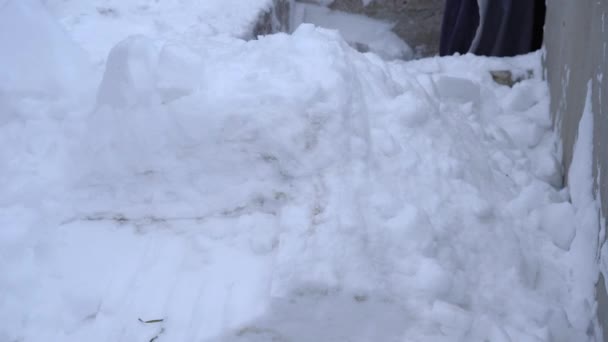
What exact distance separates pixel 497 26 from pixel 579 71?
5.75 ft

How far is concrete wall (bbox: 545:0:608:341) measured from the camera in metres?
1.61

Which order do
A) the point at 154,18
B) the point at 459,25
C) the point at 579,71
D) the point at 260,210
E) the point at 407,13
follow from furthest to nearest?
the point at 407,13
the point at 459,25
the point at 154,18
the point at 579,71
the point at 260,210

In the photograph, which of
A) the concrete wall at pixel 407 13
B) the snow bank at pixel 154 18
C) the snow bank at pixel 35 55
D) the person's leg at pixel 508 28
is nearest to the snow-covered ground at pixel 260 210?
the snow bank at pixel 35 55

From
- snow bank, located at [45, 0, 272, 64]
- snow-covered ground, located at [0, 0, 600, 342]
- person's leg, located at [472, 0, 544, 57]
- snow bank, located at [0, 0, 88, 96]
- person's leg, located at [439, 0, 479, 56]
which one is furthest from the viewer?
person's leg, located at [439, 0, 479, 56]

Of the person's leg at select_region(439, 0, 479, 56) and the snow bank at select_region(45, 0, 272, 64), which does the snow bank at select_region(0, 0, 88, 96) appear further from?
the person's leg at select_region(439, 0, 479, 56)

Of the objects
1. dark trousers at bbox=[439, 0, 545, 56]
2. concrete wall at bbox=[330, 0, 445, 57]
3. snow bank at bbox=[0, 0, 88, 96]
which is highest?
snow bank at bbox=[0, 0, 88, 96]

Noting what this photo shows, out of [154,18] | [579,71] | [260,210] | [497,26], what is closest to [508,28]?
[497,26]

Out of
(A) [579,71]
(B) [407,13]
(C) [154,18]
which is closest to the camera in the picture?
(A) [579,71]

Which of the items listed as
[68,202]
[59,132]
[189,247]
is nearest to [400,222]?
[189,247]

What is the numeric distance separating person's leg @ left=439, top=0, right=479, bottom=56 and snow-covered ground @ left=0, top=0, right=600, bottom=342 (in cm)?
187

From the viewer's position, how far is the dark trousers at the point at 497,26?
11.8 ft

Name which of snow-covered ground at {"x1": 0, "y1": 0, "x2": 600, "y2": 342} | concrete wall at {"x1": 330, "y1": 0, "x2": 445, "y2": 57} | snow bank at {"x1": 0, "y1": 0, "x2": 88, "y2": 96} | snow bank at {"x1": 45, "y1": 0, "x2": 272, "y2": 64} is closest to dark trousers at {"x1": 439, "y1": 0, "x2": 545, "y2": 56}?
concrete wall at {"x1": 330, "y1": 0, "x2": 445, "y2": 57}

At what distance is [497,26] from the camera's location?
3.65m

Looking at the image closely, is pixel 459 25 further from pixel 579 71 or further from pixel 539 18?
pixel 579 71
